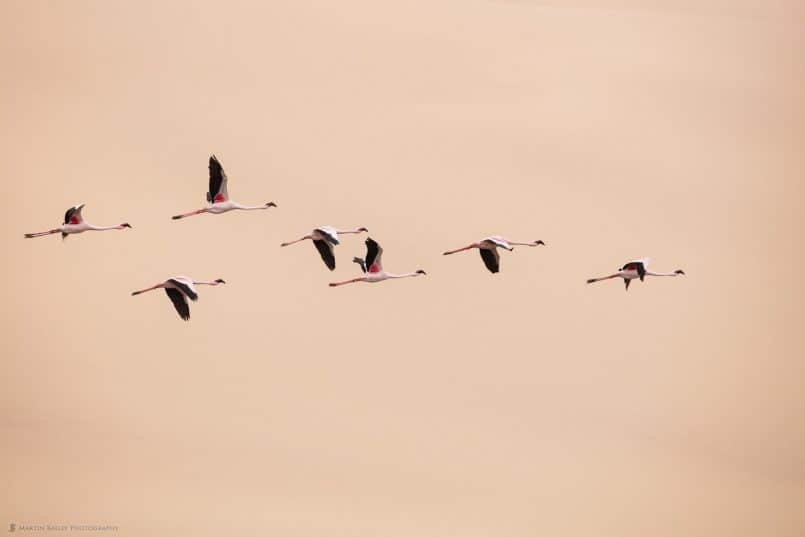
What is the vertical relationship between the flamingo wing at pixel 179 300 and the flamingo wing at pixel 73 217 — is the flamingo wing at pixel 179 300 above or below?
below

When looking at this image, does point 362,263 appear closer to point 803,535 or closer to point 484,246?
point 484,246

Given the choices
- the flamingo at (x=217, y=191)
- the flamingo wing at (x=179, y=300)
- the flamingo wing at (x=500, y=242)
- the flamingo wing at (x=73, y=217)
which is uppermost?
the flamingo at (x=217, y=191)

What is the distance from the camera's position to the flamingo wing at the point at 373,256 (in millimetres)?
31281

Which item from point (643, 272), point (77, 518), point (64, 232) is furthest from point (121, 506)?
point (643, 272)

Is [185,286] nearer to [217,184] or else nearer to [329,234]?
[329,234]

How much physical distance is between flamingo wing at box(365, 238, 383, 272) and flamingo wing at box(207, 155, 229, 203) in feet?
8.43

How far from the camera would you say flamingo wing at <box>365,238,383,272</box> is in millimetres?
31281

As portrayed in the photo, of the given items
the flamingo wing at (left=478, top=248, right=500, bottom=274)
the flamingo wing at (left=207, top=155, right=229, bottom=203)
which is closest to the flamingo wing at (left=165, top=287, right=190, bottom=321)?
the flamingo wing at (left=207, top=155, right=229, bottom=203)

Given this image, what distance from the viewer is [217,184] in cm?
3066

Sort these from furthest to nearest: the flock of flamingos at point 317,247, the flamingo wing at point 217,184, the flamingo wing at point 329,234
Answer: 1. the flamingo wing at point 217,184
2. the flock of flamingos at point 317,247
3. the flamingo wing at point 329,234

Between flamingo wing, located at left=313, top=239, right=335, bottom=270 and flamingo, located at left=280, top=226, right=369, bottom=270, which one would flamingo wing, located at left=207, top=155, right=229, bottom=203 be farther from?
flamingo wing, located at left=313, top=239, right=335, bottom=270

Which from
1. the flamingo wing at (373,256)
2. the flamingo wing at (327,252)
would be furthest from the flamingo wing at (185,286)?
the flamingo wing at (373,256)

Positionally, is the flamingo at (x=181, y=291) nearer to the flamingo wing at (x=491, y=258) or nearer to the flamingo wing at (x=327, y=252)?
the flamingo wing at (x=327, y=252)

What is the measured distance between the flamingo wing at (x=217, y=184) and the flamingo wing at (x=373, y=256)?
2.57 m
